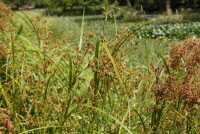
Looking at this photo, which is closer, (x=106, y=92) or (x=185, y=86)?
(x=185, y=86)

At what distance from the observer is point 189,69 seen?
4.25 ft

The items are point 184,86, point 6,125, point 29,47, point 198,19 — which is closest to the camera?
point 6,125

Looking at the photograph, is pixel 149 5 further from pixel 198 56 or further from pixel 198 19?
pixel 198 56

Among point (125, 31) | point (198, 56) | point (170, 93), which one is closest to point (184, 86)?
point (170, 93)

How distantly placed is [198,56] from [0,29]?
1810 mm

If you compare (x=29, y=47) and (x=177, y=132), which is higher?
(x=29, y=47)

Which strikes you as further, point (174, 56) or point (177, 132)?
point (177, 132)

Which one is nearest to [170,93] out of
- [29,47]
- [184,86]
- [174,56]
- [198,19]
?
[184,86]

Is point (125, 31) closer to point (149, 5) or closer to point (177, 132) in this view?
point (177, 132)

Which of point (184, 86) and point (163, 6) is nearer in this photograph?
point (184, 86)

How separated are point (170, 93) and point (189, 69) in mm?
175

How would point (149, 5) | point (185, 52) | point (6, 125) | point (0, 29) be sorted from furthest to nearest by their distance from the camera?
point (149, 5), point (0, 29), point (185, 52), point (6, 125)

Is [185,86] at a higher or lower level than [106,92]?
higher

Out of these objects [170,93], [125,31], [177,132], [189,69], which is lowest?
[177,132]
